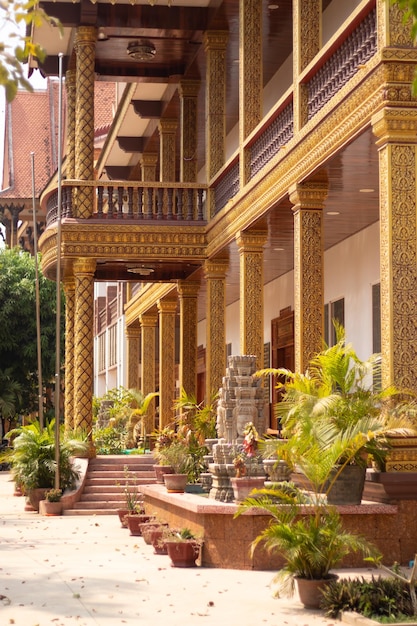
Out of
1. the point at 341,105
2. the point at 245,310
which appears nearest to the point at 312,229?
the point at 341,105

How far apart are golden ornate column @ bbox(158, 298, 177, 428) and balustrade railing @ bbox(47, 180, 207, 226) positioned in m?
7.41

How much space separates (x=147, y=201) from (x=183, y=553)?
443 inches

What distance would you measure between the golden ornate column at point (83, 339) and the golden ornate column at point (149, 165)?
945 cm

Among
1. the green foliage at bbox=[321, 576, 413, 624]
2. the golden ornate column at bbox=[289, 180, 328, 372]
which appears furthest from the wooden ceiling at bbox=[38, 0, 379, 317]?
the green foliage at bbox=[321, 576, 413, 624]

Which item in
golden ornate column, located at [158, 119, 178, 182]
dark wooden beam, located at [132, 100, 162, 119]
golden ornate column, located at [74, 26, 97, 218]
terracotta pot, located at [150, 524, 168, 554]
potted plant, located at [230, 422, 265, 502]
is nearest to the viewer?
potted plant, located at [230, 422, 265, 502]

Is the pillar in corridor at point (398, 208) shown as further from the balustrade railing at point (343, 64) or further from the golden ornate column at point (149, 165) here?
the golden ornate column at point (149, 165)

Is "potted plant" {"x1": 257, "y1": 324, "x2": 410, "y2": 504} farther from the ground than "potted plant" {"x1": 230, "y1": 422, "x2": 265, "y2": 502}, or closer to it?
farther from the ground

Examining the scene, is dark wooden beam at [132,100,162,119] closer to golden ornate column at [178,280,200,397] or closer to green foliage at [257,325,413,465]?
golden ornate column at [178,280,200,397]

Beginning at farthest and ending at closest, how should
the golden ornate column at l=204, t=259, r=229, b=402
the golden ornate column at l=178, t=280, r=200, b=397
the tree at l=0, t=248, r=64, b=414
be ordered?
the tree at l=0, t=248, r=64, b=414 < the golden ornate column at l=178, t=280, r=200, b=397 < the golden ornate column at l=204, t=259, r=229, b=402

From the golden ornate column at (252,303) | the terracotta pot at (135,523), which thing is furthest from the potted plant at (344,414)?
the golden ornate column at (252,303)

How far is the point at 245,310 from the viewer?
19438 millimetres

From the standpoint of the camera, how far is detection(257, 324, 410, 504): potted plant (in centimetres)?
1213

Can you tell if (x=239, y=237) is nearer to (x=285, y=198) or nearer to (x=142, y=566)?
(x=285, y=198)

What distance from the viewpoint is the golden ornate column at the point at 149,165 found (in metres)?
32.0
